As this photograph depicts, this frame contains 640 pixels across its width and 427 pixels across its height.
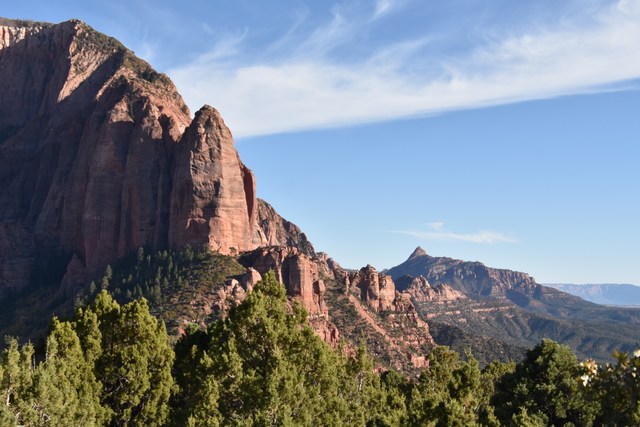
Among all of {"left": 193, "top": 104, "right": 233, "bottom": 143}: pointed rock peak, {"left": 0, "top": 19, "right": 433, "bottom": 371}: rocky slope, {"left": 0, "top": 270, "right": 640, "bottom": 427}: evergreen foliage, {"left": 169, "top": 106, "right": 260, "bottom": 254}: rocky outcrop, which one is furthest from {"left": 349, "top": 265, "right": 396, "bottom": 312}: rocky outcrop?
{"left": 0, "top": 270, "right": 640, "bottom": 427}: evergreen foliage

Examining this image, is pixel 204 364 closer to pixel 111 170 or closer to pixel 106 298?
pixel 106 298

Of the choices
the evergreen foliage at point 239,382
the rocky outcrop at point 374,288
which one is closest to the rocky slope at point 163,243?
the rocky outcrop at point 374,288

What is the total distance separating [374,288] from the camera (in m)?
191

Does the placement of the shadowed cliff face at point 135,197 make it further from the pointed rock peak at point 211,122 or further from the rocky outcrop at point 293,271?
the rocky outcrop at point 293,271

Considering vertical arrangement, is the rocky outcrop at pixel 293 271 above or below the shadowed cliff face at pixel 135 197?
below

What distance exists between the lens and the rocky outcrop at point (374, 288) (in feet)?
622

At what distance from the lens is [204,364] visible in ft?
131

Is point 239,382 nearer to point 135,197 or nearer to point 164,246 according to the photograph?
point 164,246

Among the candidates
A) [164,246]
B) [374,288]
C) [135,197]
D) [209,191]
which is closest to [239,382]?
[209,191]

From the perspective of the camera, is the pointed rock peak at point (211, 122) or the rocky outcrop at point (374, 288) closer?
the pointed rock peak at point (211, 122)

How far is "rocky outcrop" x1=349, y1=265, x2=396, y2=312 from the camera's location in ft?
622

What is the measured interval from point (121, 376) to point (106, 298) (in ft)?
27.5

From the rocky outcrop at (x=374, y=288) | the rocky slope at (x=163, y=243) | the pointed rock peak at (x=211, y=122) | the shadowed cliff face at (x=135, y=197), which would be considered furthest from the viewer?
the rocky outcrop at (x=374, y=288)

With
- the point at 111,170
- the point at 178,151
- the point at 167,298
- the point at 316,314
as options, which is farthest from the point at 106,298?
the point at 111,170
